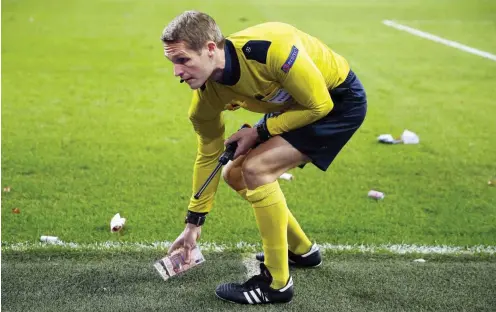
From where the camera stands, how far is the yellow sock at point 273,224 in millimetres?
3979

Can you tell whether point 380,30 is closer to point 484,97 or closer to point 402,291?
point 484,97

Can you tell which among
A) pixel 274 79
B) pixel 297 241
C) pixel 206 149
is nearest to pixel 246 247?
pixel 297 241

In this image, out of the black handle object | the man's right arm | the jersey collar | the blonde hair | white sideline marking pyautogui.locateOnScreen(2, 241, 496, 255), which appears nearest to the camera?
the blonde hair

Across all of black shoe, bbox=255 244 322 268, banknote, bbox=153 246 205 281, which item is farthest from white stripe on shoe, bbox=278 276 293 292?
banknote, bbox=153 246 205 281

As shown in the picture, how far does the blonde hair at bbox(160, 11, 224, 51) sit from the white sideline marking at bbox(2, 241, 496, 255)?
1.57m

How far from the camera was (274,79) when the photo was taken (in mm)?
3814

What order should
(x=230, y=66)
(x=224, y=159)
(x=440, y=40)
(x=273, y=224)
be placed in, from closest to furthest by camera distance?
1. (x=230, y=66)
2. (x=224, y=159)
3. (x=273, y=224)
4. (x=440, y=40)

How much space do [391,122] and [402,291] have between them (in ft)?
12.5

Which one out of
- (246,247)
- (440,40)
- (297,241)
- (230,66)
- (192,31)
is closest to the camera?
(192,31)

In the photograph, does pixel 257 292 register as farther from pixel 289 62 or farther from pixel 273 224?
pixel 289 62

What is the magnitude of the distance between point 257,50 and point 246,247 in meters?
1.53

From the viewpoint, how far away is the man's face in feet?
Answer: 12.1

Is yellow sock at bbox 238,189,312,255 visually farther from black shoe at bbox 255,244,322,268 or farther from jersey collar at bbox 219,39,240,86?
jersey collar at bbox 219,39,240,86

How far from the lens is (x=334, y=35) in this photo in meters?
12.5
